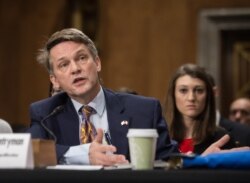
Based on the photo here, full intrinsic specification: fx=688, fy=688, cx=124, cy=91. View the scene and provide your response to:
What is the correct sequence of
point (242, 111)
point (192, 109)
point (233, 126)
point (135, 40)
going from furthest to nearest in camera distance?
1. point (135, 40)
2. point (242, 111)
3. point (233, 126)
4. point (192, 109)

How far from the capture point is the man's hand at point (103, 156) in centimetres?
253

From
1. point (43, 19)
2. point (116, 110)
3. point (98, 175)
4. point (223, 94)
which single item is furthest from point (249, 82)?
point (98, 175)

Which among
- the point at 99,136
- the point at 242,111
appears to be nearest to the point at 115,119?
the point at 99,136

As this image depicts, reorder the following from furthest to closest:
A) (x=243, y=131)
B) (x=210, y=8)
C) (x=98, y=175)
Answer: (x=210, y=8) < (x=243, y=131) < (x=98, y=175)

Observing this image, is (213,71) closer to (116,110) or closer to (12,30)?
(12,30)

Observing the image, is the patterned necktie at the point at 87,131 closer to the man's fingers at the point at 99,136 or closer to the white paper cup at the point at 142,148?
the man's fingers at the point at 99,136

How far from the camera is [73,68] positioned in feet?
10.7

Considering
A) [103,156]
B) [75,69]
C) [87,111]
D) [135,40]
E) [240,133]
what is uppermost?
[135,40]

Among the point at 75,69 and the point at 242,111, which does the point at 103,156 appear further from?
the point at 242,111

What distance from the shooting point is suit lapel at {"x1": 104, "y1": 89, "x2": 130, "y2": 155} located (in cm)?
321

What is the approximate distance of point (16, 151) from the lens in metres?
2.21

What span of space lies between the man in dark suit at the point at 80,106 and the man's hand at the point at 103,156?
1.65 ft

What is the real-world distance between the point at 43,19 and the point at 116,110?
4505 millimetres

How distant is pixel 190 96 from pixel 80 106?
1474 millimetres
